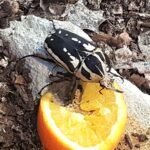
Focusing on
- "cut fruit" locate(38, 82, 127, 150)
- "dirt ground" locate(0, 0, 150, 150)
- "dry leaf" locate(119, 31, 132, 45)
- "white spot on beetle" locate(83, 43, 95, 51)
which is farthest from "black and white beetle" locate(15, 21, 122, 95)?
"dry leaf" locate(119, 31, 132, 45)

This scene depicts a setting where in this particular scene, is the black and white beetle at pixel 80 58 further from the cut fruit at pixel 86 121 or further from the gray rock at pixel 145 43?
the gray rock at pixel 145 43

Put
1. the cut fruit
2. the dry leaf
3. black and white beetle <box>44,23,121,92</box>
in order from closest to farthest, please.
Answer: the cut fruit
black and white beetle <box>44,23,121,92</box>
the dry leaf

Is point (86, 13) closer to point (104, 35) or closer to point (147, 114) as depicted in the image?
point (104, 35)

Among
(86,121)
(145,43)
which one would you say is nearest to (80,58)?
(86,121)

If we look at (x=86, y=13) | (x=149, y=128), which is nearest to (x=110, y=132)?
(x=149, y=128)

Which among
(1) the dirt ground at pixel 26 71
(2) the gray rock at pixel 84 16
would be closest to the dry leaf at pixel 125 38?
(1) the dirt ground at pixel 26 71

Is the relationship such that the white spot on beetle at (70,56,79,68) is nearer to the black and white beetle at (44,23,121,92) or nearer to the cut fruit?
the black and white beetle at (44,23,121,92)

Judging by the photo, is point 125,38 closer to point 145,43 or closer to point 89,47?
point 145,43
